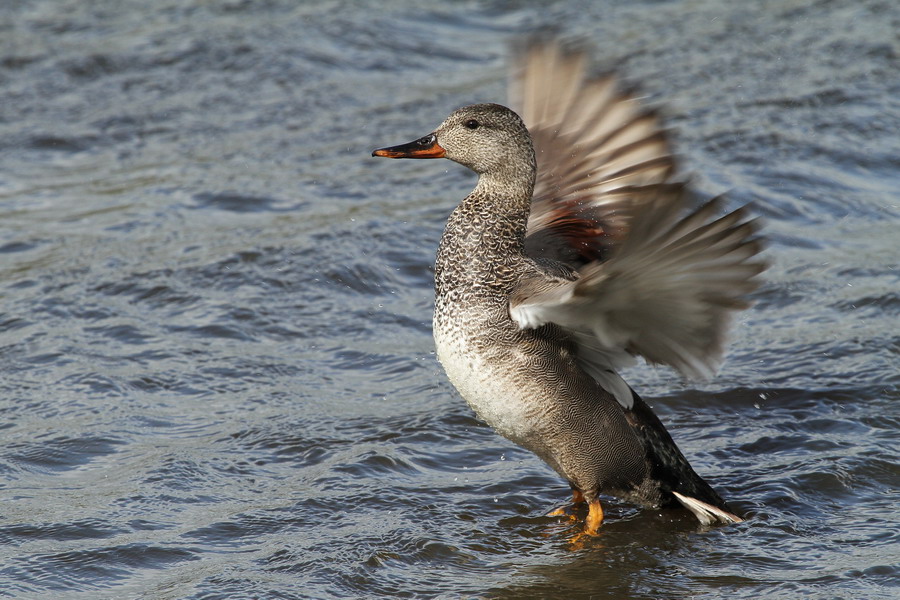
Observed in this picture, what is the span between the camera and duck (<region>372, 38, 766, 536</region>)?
151 inches

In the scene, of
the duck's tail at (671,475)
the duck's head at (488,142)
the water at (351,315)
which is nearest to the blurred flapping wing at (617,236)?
the duck's tail at (671,475)

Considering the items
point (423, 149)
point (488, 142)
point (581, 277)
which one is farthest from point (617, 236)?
point (581, 277)

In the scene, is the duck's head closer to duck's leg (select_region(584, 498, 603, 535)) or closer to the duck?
the duck

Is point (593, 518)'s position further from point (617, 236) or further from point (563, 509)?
point (617, 236)

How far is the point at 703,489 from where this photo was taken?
16.2ft

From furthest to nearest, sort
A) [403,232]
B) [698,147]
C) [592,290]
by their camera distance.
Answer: [698,147] < [403,232] < [592,290]

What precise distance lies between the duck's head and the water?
53.1 inches

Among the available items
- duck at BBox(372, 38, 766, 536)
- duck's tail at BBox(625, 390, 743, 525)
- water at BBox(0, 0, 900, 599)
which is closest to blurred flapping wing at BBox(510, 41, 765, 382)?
duck at BBox(372, 38, 766, 536)

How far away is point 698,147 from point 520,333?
4579 mm

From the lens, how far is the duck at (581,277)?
12.6ft

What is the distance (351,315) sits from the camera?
22.3 ft

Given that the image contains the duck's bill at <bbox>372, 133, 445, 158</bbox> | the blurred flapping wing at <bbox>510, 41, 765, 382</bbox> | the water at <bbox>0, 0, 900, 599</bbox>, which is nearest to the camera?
the blurred flapping wing at <bbox>510, 41, 765, 382</bbox>

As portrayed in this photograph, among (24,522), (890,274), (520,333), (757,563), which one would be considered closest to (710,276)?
(520,333)

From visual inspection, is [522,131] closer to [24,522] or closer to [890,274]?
[24,522]
